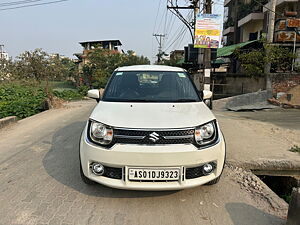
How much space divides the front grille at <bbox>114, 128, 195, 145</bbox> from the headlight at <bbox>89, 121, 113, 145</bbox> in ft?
0.28

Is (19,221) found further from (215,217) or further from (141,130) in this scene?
(215,217)

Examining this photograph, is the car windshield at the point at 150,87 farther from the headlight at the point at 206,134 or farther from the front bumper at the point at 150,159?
the front bumper at the point at 150,159

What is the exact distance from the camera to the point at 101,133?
2.67m

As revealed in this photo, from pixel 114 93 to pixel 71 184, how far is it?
4.78ft

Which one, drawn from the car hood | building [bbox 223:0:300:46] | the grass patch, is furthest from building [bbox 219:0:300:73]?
the car hood

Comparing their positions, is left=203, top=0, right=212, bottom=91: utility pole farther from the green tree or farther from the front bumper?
the front bumper

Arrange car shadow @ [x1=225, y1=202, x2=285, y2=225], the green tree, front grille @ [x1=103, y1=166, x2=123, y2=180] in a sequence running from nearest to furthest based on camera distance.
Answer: car shadow @ [x1=225, y1=202, x2=285, y2=225] → front grille @ [x1=103, y1=166, x2=123, y2=180] → the green tree

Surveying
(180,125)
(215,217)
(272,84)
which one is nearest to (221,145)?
(180,125)

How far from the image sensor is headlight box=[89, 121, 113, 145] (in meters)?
2.61

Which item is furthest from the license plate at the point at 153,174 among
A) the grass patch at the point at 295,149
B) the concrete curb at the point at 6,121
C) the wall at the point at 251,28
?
the wall at the point at 251,28

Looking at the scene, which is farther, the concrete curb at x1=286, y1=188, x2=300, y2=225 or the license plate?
the license plate

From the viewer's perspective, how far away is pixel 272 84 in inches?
435

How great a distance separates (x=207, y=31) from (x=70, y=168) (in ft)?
23.3

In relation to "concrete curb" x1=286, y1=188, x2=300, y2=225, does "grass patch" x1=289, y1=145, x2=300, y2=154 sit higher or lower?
lower
